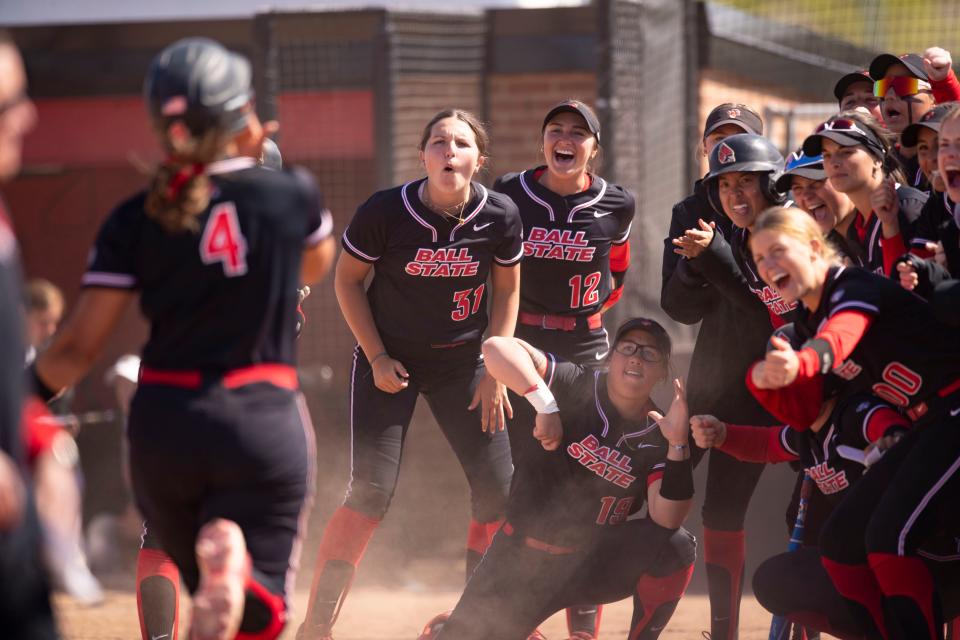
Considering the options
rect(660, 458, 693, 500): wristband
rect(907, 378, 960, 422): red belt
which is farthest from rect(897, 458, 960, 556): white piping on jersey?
rect(660, 458, 693, 500): wristband

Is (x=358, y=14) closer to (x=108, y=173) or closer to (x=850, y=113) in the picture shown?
(x=108, y=173)

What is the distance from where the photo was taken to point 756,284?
4289mm

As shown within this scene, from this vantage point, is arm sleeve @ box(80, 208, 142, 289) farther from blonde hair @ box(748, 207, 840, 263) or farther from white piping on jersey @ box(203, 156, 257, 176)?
blonde hair @ box(748, 207, 840, 263)

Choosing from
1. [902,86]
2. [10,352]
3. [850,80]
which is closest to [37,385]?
[10,352]

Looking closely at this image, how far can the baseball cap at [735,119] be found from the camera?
4715mm

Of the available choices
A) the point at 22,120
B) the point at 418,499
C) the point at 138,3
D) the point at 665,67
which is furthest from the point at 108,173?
the point at 22,120

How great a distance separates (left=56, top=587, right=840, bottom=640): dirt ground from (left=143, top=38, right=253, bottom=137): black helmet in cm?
323

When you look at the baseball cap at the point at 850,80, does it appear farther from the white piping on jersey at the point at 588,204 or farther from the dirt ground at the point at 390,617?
the dirt ground at the point at 390,617

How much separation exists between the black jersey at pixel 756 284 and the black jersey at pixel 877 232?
0.99 ft

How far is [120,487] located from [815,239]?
573cm

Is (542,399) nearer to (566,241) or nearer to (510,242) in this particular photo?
(510,242)

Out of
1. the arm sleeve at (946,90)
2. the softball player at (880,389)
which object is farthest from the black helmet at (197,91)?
the arm sleeve at (946,90)

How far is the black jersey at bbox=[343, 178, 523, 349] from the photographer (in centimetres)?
441

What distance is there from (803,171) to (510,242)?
1.11 meters
